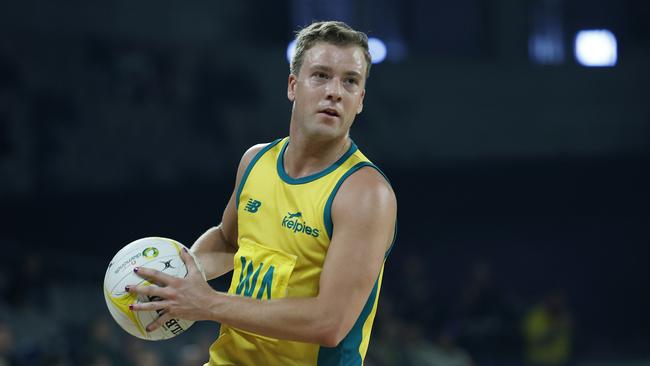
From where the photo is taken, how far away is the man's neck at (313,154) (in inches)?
132

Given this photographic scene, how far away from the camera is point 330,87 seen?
3.24 meters

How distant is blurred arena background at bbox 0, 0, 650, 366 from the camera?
11.0 meters

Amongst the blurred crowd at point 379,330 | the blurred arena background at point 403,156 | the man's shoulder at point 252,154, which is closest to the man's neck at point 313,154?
the man's shoulder at point 252,154

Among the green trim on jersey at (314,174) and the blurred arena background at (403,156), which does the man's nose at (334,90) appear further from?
the blurred arena background at (403,156)

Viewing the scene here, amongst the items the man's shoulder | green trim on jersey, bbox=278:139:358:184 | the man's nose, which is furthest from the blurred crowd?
the man's nose

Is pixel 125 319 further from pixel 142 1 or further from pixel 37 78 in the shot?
pixel 142 1

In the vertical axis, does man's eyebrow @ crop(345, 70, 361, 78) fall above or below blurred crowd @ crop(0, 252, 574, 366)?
above

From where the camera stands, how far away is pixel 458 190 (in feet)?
47.1

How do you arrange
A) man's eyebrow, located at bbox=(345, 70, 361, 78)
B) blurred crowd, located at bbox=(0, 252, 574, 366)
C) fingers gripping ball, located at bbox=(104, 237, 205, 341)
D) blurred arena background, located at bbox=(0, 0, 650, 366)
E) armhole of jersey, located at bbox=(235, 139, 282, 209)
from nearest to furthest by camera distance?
fingers gripping ball, located at bbox=(104, 237, 205, 341), man's eyebrow, located at bbox=(345, 70, 361, 78), armhole of jersey, located at bbox=(235, 139, 282, 209), blurred crowd, located at bbox=(0, 252, 574, 366), blurred arena background, located at bbox=(0, 0, 650, 366)

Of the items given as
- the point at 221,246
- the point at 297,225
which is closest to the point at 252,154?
the point at 221,246

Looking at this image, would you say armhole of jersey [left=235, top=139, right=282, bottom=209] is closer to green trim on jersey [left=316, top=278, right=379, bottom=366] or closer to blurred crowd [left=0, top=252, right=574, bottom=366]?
green trim on jersey [left=316, top=278, right=379, bottom=366]

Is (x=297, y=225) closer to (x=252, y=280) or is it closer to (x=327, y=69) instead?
(x=252, y=280)

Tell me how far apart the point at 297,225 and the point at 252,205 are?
0.25 m

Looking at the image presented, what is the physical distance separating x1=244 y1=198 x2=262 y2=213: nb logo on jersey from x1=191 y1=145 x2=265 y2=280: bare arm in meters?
0.22
